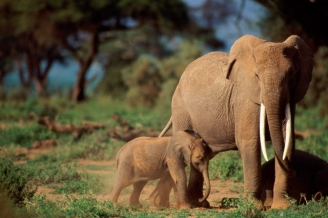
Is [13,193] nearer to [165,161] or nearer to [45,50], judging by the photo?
[165,161]

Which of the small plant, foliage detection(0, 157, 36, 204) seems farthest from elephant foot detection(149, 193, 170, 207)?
foliage detection(0, 157, 36, 204)

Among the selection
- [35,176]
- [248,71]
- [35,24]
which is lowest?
[35,176]

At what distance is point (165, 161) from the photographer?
7.66 metres

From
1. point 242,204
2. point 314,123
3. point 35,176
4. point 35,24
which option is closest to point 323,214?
point 242,204

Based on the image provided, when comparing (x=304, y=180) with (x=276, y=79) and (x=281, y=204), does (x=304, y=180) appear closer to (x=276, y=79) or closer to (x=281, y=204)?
(x=281, y=204)

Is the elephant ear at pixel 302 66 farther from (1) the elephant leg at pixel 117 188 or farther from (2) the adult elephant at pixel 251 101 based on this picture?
(1) the elephant leg at pixel 117 188

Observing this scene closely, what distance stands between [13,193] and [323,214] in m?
3.16

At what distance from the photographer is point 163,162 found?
7.68 metres

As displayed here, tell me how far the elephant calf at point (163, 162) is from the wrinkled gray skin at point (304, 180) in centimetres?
75

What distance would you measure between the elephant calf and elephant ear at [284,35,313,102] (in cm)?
124

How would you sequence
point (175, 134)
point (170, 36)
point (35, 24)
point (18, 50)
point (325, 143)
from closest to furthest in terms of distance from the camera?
point (175, 134)
point (325, 143)
point (35, 24)
point (170, 36)
point (18, 50)

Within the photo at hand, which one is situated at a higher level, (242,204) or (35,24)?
(35,24)

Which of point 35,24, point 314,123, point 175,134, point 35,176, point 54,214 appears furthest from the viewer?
point 35,24

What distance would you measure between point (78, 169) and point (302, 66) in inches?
170
